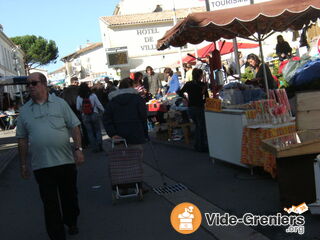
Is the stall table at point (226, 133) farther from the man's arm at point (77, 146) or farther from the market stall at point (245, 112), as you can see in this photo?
the man's arm at point (77, 146)

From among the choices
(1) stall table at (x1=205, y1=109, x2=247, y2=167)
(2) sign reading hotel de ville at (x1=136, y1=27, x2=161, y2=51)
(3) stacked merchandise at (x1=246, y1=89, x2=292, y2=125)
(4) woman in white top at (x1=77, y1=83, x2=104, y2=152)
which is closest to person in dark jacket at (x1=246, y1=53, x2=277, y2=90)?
(1) stall table at (x1=205, y1=109, x2=247, y2=167)

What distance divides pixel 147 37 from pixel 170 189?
36805mm

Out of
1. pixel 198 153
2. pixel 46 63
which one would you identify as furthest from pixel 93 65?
pixel 198 153

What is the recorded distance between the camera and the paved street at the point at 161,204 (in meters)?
4.66

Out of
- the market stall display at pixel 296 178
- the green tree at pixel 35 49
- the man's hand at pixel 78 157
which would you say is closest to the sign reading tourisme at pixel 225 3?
the market stall display at pixel 296 178

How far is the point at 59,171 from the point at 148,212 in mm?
1534

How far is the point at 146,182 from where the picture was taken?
7.39 m

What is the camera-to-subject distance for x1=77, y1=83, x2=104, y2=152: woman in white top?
431 inches

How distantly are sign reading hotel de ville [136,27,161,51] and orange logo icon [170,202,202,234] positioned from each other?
37233 millimetres

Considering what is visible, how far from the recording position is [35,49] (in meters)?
86.9

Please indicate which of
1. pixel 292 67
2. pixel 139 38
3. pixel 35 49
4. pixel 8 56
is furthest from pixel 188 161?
pixel 35 49

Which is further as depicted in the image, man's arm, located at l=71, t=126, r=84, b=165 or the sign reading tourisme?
the sign reading tourisme

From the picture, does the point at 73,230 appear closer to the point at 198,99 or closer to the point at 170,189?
the point at 170,189

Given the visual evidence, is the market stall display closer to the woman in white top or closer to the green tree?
the woman in white top
